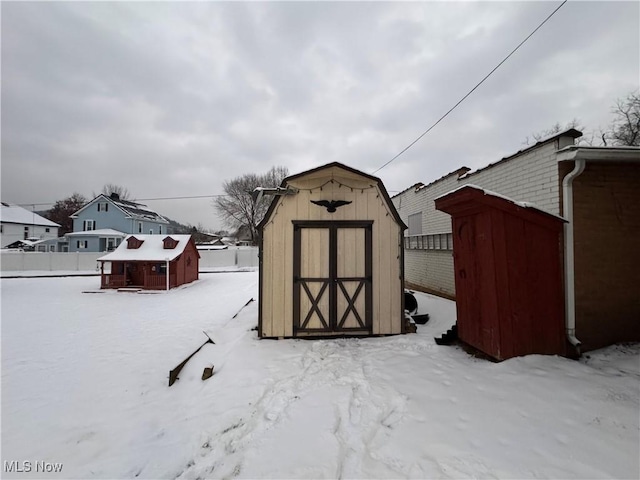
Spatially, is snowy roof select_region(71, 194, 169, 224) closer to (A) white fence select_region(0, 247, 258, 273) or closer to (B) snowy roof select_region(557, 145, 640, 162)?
(A) white fence select_region(0, 247, 258, 273)

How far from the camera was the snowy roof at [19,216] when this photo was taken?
108 ft

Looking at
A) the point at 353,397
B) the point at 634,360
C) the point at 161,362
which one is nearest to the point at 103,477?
the point at 353,397

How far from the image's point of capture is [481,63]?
7.06 meters

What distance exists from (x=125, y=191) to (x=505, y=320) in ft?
183

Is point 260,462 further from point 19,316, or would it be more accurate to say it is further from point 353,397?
point 19,316

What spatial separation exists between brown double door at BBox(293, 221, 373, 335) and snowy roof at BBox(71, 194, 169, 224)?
30627 millimetres

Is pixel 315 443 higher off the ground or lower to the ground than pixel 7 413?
higher

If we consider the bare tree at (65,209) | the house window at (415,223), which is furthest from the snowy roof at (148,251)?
the bare tree at (65,209)

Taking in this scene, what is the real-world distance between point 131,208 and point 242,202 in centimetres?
1230

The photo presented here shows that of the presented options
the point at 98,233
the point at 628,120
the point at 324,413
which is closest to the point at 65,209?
the point at 98,233

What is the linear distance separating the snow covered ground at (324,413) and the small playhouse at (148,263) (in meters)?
9.31

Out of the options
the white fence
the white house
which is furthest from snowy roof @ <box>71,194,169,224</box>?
the white house

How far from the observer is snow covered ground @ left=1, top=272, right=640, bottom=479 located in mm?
2014

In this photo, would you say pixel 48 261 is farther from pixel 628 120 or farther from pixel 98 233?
pixel 628 120
